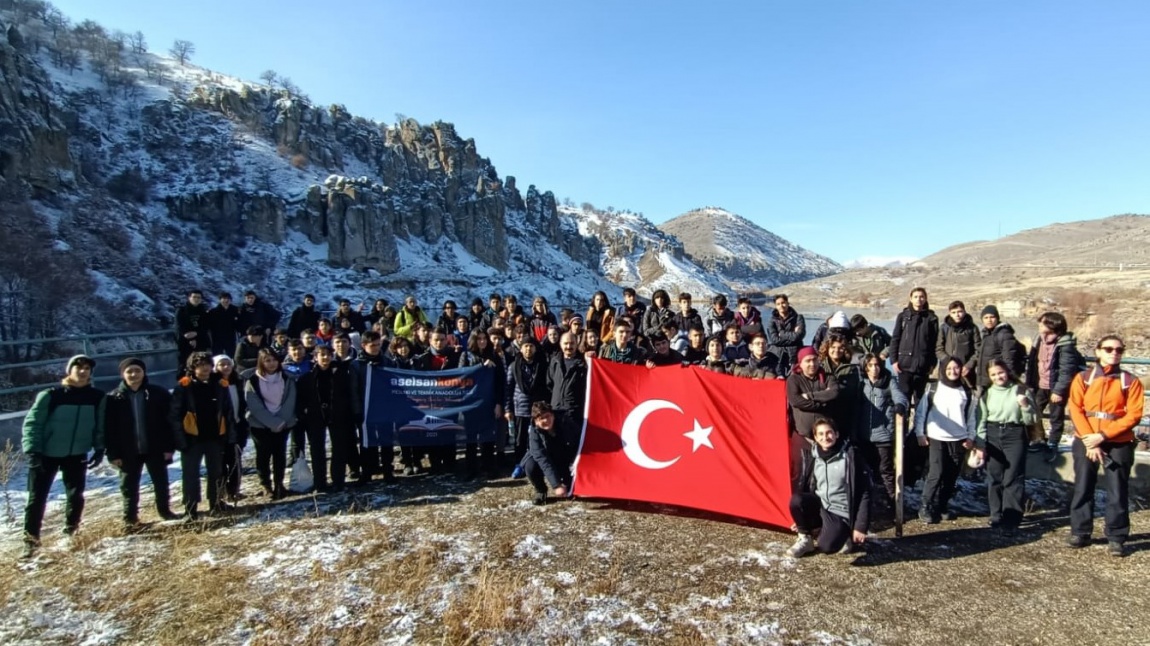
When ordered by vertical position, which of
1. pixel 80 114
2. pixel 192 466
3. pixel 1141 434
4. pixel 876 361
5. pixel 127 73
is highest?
pixel 127 73

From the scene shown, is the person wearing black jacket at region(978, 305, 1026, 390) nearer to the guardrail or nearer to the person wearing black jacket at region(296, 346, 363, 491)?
the person wearing black jacket at region(296, 346, 363, 491)

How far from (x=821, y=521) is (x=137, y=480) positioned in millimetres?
6940

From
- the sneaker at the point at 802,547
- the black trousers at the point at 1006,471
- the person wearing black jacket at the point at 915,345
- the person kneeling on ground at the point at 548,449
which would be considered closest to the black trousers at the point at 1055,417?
the person wearing black jacket at the point at 915,345

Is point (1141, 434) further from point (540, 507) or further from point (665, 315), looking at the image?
point (540, 507)

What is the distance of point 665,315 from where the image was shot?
28.6 feet

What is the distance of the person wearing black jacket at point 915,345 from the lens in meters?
7.20

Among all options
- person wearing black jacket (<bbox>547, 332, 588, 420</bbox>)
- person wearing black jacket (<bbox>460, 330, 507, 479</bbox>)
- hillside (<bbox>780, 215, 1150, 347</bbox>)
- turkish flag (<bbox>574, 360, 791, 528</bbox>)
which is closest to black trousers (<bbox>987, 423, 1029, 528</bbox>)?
turkish flag (<bbox>574, 360, 791, 528</bbox>)

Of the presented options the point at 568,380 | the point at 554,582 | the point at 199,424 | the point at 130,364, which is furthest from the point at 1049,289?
the point at 130,364

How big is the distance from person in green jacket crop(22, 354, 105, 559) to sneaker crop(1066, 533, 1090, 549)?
945cm

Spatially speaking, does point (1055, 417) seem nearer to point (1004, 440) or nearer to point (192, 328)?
point (1004, 440)

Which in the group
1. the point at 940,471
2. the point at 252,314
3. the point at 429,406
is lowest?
the point at 940,471

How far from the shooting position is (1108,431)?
4.87 m

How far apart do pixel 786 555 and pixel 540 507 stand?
8.69 ft

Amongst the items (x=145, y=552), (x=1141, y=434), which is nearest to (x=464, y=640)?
(x=145, y=552)
